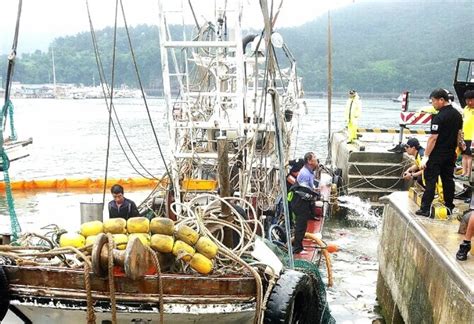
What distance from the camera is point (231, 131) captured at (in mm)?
7848

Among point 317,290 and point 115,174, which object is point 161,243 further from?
point 115,174

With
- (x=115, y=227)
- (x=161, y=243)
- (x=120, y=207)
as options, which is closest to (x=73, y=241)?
(x=115, y=227)

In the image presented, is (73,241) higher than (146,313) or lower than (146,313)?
higher

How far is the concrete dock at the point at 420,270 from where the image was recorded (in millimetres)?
4238

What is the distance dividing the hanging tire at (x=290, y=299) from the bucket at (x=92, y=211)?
343cm

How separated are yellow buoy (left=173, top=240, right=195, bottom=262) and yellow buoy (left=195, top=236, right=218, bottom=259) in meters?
0.09

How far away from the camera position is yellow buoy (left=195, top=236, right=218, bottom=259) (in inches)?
182

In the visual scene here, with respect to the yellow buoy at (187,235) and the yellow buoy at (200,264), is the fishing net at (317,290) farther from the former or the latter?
the yellow buoy at (187,235)

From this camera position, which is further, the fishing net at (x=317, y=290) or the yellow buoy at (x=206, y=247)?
the fishing net at (x=317, y=290)

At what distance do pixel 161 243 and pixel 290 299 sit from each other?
125 centimetres

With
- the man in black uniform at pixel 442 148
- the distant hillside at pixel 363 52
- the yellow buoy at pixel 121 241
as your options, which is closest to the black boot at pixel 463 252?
the man in black uniform at pixel 442 148

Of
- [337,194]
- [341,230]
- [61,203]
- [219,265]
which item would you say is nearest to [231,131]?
[219,265]

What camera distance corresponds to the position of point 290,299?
14.7ft

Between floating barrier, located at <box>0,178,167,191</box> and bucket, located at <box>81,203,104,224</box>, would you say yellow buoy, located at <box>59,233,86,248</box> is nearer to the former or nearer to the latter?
bucket, located at <box>81,203,104,224</box>
